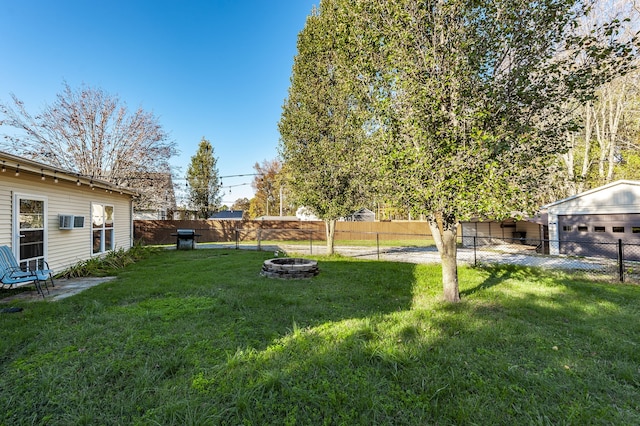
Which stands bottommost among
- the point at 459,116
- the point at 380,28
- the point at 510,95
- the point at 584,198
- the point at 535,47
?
the point at 584,198

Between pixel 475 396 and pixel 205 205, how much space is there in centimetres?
2667

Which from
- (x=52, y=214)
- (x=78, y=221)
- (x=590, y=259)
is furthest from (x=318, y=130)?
(x=590, y=259)

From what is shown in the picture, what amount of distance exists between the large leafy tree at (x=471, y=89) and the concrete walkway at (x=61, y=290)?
20.2ft

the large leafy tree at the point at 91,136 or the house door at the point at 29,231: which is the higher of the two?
the large leafy tree at the point at 91,136

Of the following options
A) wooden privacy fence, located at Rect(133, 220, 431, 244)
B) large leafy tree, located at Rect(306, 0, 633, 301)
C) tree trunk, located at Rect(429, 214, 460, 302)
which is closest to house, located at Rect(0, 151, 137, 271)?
large leafy tree, located at Rect(306, 0, 633, 301)

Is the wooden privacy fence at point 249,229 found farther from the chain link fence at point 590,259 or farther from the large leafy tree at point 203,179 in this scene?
the chain link fence at point 590,259

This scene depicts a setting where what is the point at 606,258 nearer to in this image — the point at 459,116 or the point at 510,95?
the point at 510,95

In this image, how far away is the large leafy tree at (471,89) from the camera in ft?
13.3

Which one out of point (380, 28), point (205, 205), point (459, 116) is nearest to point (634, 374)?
point (459, 116)

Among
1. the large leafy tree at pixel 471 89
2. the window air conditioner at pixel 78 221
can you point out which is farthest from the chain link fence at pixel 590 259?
the window air conditioner at pixel 78 221

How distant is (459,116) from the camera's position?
3.88m

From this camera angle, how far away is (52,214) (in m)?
6.79

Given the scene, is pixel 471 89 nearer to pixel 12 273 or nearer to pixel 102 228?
pixel 12 273

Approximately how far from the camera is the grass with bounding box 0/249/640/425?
2020 millimetres
